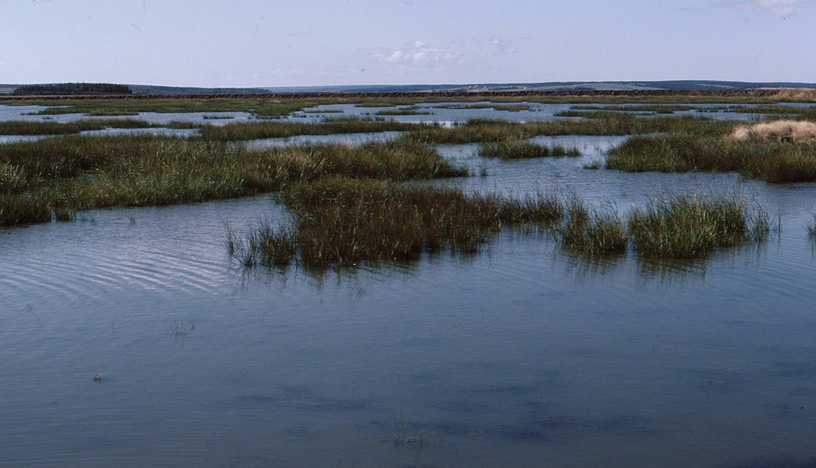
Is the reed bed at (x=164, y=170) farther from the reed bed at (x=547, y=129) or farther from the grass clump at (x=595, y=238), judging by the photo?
the reed bed at (x=547, y=129)

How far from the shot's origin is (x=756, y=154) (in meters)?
24.2

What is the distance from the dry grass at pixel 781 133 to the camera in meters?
28.0

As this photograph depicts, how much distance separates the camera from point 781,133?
2823cm

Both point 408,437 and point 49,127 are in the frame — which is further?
point 49,127

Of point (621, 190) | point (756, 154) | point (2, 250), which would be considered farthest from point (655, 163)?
point (2, 250)

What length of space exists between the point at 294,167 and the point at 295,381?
14545mm

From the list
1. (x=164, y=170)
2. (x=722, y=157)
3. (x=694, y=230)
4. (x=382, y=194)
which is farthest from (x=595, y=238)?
(x=722, y=157)

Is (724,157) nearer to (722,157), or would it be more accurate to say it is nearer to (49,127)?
(722,157)

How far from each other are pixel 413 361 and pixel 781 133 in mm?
25150

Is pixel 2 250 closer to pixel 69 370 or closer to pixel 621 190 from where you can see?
pixel 69 370

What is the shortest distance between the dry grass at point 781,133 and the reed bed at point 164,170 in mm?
12277

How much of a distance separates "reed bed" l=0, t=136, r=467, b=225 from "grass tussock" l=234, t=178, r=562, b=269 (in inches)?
107

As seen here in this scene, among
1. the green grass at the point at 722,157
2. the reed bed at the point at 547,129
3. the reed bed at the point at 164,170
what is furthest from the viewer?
the reed bed at the point at 547,129

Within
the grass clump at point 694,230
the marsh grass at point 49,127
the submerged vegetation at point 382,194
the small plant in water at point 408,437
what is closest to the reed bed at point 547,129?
the submerged vegetation at point 382,194
